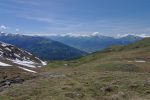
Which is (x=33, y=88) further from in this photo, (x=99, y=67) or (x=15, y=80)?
(x=99, y=67)

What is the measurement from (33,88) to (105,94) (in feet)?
29.6

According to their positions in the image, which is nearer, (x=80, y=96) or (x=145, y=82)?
(x=80, y=96)

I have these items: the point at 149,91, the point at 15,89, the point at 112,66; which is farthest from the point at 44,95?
the point at 112,66

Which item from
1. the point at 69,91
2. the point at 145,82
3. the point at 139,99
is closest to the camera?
the point at 139,99

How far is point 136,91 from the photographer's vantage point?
3309cm

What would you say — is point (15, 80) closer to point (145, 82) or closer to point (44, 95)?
point (44, 95)

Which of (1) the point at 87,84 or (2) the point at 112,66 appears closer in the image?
(1) the point at 87,84

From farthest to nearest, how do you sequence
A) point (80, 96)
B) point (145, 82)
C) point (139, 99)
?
point (145, 82)
point (80, 96)
point (139, 99)

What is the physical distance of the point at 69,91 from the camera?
3347 centimetres

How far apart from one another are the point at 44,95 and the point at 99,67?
4125 centimetres

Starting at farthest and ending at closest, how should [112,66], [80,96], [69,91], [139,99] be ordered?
[112,66] < [69,91] < [80,96] < [139,99]

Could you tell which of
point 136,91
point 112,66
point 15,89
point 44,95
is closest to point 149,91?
point 136,91

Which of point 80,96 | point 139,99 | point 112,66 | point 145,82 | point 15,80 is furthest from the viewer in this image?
point 112,66

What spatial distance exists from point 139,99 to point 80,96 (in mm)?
6206
